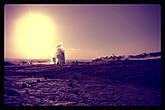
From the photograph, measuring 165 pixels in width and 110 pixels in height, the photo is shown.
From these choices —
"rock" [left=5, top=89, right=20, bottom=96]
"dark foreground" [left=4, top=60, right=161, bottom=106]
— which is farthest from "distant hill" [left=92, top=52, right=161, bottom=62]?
"rock" [left=5, top=89, right=20, bottom=96]

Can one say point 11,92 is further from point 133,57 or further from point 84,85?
point 133,57

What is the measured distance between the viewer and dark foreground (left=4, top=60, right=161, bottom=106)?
2.59 m

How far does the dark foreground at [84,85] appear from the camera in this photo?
8.49 feet

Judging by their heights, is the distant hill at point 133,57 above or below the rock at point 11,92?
above

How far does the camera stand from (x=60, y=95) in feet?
8.49

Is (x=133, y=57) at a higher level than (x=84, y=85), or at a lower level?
higher

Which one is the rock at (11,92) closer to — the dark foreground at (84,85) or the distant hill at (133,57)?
the dark foreground at (84,85)

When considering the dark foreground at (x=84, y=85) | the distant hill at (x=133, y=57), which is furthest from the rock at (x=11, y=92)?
the distant hill at (x=133, y=57)

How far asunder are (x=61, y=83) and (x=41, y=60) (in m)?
0.51

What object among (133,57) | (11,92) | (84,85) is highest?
(133,57)

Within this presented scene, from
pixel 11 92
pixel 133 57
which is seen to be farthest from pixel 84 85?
pixel 11 92

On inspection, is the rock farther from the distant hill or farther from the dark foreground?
the distant hill

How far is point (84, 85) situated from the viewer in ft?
8.66
